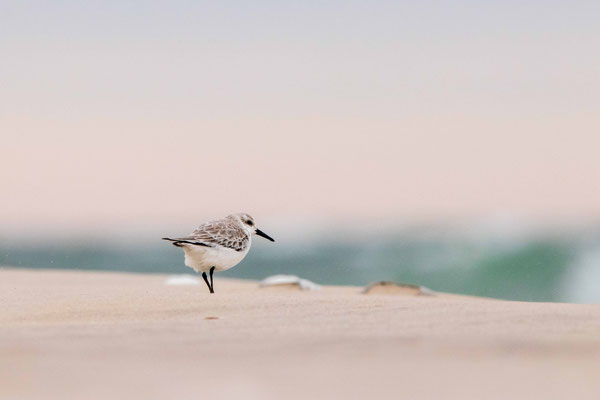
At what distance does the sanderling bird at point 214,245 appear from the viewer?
6941mm

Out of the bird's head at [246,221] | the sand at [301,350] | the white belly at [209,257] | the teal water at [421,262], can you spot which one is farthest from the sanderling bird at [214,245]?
the teal water at [421,262]

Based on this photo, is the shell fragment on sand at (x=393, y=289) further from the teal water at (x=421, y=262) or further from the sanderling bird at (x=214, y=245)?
the teal water at (x=421, y=262)

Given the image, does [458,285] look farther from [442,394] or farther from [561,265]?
[442,394]

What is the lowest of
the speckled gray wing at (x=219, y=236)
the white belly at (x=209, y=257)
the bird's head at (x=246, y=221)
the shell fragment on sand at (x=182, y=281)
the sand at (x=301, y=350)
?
the sand at (x=301, y=350)

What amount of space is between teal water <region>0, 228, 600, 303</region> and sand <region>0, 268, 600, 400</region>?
1160 centimetres

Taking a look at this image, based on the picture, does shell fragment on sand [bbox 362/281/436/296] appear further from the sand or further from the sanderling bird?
the sand

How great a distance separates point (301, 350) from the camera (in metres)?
3.87

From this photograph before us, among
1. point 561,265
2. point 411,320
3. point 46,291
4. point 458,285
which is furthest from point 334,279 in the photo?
point 411,320

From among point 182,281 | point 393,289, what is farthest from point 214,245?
point 182,281

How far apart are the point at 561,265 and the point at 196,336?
1501 cm

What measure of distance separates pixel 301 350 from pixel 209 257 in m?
3.21

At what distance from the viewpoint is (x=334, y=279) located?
62.4 ft

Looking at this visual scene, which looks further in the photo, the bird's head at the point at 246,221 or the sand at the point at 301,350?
the bird's head at the point at 246,221

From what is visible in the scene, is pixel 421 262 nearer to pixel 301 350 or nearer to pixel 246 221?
pixel 246 221
